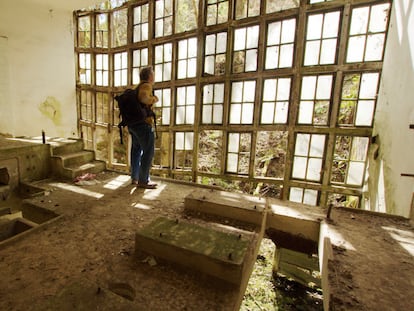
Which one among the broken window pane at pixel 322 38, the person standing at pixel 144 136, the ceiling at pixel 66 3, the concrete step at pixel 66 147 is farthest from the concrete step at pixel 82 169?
the broken window pane at pixel 322 38

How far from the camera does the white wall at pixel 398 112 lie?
95.4 inches

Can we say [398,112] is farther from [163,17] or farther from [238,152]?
[163,17]

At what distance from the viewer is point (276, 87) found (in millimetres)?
4059

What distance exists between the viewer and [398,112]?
8.90 ft

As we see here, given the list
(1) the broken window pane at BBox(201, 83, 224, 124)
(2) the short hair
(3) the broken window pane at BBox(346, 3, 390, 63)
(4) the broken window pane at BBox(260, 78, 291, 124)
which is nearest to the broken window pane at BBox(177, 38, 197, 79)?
(1) the broken window pane at BBox(201, 83, 224, 124)

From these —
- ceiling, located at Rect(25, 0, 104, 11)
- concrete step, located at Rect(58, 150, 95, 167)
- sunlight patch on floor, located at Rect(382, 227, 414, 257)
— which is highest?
ceiling, located at Rect(25, 0, 104, 11)

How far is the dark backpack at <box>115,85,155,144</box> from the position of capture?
2822mm

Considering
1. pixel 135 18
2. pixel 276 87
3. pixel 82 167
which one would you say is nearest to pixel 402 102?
pixel 276 87

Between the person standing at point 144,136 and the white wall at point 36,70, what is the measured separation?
4546mm

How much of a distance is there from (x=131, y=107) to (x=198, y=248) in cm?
206

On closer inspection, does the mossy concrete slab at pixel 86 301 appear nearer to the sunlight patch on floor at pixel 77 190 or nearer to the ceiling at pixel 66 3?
the sunlight patch on floor at pixel 77 190

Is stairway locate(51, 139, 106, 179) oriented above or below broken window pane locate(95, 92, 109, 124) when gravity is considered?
below

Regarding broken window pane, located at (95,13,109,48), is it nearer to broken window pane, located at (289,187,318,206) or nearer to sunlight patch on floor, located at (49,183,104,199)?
sunlight patch on floor, located at (49,183,104,199)

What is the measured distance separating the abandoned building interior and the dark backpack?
0.40m
